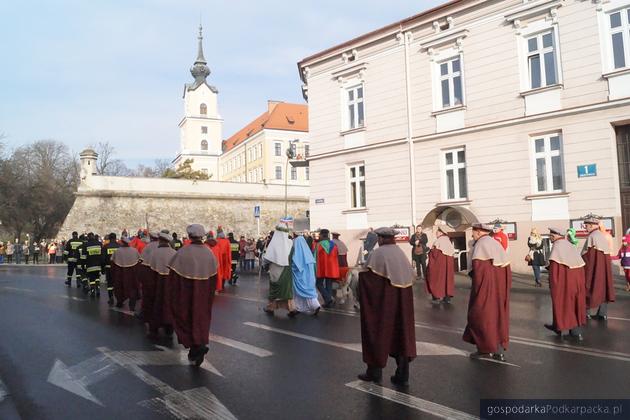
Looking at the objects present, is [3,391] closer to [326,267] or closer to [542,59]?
[326,267]

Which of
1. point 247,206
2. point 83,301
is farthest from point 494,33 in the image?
point 247,206

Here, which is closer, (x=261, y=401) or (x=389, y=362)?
(x=261, y=401)

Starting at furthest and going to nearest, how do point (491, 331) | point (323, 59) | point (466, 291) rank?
point (323, 59)
point (466, 291)
point (491, 331)

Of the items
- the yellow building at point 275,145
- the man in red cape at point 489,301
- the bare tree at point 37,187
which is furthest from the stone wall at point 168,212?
the man in red cape at point 489,301

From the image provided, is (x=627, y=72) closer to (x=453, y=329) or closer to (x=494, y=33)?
(x=494, y=33)

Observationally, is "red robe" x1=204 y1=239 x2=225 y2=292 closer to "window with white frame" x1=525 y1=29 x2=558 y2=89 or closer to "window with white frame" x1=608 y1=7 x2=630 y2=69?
"window with white frame" x1=525 y1=29 x2=558 y2=89

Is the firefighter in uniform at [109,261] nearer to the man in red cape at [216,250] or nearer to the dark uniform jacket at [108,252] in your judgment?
the dark uniform jacket at [108,252]

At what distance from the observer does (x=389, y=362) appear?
22.0 ft

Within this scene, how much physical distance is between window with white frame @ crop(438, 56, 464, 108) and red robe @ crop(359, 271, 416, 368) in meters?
15.1

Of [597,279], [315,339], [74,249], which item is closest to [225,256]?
[74,249]

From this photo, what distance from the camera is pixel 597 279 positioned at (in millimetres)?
9328

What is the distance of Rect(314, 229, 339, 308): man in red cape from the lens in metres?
12.3

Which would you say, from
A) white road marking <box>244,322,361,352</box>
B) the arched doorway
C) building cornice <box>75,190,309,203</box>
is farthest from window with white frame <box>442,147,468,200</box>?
building cornice <box>75,190,309,203</box>

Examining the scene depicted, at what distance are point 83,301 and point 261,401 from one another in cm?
1001
